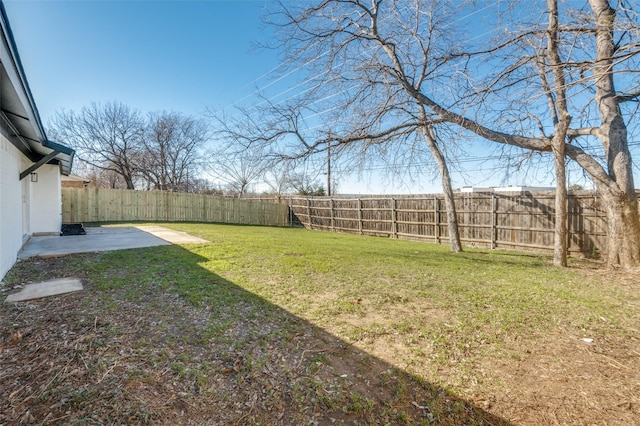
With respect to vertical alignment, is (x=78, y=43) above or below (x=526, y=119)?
above

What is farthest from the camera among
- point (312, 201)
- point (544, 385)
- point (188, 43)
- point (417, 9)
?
point (312, 201)

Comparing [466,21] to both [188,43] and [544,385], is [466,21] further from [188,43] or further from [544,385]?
[188,43]

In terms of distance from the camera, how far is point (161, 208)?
17172 millimetres

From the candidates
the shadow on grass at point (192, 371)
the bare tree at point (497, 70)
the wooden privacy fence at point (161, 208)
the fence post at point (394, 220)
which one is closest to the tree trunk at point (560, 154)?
the bare tree at point (497, 70)

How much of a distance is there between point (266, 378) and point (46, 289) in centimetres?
353

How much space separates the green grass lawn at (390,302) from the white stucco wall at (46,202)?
4672 mm

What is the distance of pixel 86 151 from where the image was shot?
65.8 feet

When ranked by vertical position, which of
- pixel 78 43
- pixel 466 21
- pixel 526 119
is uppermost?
pixel 78 43

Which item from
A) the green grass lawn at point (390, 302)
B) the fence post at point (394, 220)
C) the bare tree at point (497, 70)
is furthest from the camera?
the fence post at point (394, 220)

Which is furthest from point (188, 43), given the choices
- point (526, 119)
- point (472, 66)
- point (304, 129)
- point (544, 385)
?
point (544, 385)

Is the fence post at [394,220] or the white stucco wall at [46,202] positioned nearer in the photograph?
the white stucco wall at [46,202]

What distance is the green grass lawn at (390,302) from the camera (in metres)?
2.61

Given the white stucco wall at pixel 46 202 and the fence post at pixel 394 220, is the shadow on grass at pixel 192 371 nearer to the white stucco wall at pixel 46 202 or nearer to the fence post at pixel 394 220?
the white stucco wall at pixel 46 202

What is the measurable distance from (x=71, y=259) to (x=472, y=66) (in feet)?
27.4
